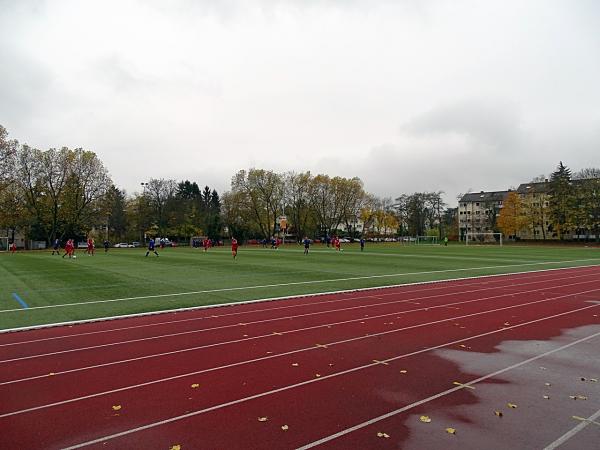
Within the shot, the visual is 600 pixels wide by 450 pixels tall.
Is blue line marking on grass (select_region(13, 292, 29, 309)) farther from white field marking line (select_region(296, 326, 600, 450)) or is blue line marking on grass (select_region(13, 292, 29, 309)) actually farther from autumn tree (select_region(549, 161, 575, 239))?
autumn tree (select_region(549, 161, 575, 239))

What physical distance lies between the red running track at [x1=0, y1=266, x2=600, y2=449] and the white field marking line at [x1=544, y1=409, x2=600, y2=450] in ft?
0.18

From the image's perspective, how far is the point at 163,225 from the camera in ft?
285

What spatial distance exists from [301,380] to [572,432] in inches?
132

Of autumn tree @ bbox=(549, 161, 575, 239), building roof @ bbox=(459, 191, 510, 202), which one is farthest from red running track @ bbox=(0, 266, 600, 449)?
building roof @ bbox=(459, 191, 510, 202)

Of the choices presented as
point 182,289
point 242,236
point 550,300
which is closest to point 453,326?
point 550,300

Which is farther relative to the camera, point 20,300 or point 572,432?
point 20,300

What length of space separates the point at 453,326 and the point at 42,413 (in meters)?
8.10

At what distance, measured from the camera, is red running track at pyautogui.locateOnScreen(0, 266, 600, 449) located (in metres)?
4.84

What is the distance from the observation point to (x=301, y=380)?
6.54 metres

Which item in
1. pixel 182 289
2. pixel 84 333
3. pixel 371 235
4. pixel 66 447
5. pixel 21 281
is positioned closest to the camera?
pixel 66 447

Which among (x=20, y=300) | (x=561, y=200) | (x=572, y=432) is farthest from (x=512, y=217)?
(x=572, y=432)

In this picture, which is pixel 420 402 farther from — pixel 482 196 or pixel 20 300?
pixel 482 196

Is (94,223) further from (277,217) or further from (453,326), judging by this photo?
(453,326)

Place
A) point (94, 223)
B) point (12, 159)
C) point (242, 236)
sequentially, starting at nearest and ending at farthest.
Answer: point (12, 159) < point (94, 223) < point (242, 236)
